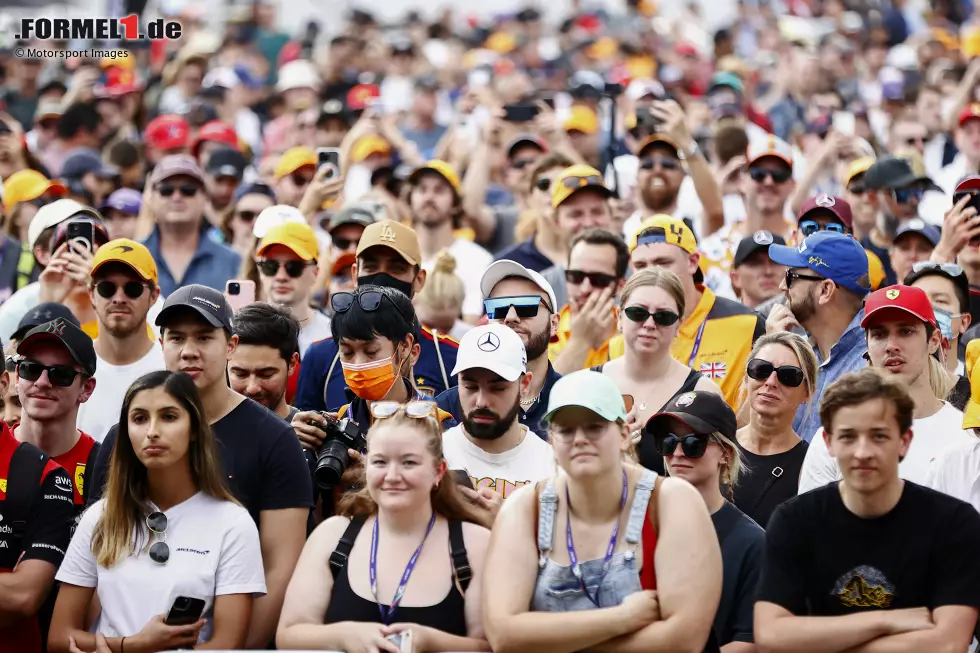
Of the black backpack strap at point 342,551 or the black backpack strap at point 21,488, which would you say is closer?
the black backpack strap at point 342,551

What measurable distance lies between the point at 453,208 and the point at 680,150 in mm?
1561

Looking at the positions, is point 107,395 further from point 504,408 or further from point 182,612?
point 504,408

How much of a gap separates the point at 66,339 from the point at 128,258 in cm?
83

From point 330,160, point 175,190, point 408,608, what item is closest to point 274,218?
point 175,190

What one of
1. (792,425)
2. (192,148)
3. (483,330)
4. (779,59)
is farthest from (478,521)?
(779,59)

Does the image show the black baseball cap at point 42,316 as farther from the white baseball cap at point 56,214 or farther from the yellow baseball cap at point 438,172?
the yellow baseball cap at point 438,172

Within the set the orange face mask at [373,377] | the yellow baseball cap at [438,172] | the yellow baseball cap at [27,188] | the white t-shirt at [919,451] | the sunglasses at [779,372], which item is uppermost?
the yellow baseball cap at [27,188]

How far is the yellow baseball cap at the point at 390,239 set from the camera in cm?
784

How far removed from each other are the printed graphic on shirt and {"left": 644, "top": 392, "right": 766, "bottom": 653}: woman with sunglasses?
0.33m

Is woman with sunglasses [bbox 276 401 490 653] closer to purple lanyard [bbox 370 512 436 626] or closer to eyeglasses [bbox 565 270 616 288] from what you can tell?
purple lanyard [bbox 370 512 436 626]

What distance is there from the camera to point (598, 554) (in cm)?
511

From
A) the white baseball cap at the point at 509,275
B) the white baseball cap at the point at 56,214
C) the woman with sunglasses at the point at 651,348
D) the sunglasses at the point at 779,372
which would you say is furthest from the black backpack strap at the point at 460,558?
the white baseball cap at the point at 56,214

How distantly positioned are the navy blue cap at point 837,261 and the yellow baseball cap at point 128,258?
9.76 ft

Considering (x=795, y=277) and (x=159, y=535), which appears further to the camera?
(x=795, y=277)
